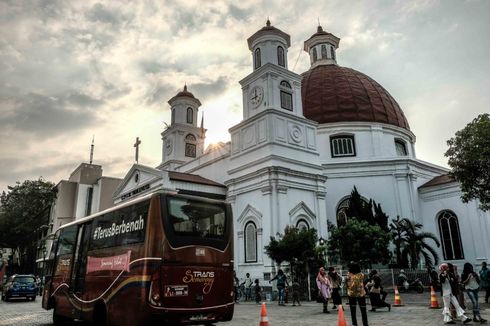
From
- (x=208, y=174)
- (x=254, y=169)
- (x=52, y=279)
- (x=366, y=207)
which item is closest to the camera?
(x=52, y=279)

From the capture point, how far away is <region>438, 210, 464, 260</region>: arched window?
99.8ft

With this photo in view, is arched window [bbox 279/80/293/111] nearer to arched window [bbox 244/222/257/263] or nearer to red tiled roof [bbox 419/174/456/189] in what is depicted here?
arched window [bbox 244/222/257/263]

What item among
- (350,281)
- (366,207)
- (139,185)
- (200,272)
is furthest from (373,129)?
(200,272)

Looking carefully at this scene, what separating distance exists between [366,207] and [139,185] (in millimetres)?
17946

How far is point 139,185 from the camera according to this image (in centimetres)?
3145

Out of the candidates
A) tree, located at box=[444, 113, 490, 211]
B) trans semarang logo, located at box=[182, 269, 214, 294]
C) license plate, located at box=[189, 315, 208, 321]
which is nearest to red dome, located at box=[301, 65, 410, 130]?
tree, located at box=[444, 113, 490, 211]

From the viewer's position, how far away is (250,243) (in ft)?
87.2

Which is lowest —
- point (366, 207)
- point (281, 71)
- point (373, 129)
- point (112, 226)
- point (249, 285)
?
point (249, 285)

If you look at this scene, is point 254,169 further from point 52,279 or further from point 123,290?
point 123,290

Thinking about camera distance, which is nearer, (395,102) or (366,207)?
(366,207)

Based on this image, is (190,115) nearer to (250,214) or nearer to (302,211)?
(250,214)

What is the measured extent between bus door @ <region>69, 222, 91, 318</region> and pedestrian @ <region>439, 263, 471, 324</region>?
10.2 metres

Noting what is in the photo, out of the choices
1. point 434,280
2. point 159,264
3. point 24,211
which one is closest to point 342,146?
point 434,280

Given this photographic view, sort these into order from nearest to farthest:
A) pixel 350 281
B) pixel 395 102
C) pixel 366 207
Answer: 1. pixel 350 281
2. pixel 366 207
3. pixel 395 102
